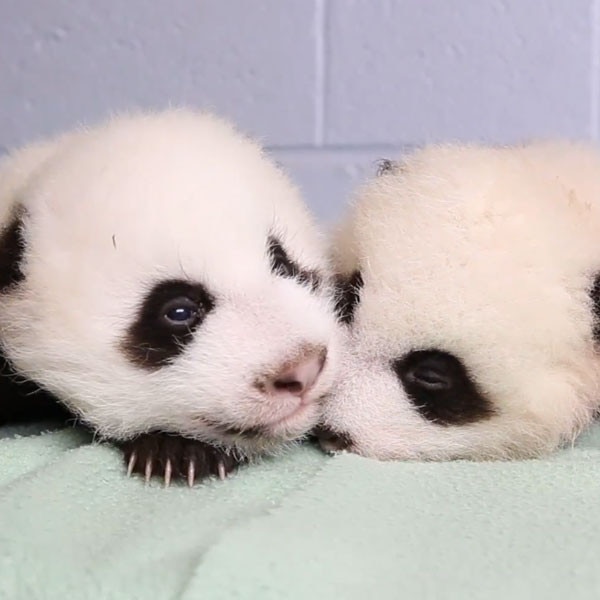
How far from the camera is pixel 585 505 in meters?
0.90

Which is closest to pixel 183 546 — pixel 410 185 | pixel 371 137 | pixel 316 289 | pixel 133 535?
pixel 133 535

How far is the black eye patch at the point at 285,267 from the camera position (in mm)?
1102

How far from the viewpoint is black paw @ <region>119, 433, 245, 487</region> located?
101 centimetres

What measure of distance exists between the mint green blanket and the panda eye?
0.55 ft

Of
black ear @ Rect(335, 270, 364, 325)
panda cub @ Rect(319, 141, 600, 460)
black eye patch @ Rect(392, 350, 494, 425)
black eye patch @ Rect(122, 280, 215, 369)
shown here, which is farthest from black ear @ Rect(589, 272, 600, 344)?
black eye patch @ Rect(122, 280, 215, 369)

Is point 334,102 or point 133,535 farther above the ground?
point 334,102

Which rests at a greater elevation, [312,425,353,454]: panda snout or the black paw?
A: the black paw

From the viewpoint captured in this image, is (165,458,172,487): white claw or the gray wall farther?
the gray wall

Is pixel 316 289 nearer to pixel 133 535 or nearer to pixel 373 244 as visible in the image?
pixel 373 244

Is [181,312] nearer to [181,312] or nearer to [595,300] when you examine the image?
[181,312]

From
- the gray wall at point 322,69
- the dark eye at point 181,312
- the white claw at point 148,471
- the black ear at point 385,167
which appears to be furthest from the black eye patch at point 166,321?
the gray wall at point 322,69

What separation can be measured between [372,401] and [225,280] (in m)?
0.25

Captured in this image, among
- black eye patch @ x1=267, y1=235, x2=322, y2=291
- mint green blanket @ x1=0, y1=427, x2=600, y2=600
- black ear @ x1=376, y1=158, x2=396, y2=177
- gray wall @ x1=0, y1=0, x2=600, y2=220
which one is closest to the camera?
mint green blanket @ x1=0, y1=427, x2=600, y2=600

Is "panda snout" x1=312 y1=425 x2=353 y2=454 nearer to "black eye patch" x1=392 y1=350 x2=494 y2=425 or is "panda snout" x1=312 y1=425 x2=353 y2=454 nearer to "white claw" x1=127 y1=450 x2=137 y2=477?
"black eye patch" x1=392 y1=350 x2=494 y2=425
